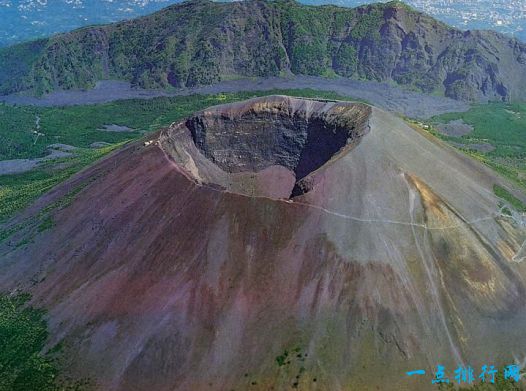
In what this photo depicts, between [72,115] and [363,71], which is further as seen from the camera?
[363,71]

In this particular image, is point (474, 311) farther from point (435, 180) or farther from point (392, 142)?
point (392, 142)

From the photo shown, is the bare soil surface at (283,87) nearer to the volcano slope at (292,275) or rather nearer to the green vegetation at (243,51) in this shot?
the green vegetation at (243,51)

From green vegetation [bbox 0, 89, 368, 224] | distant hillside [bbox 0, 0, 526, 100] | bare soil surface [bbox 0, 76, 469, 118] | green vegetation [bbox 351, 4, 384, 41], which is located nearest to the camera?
green vegetation [bbox 0, 89, 368, 224]

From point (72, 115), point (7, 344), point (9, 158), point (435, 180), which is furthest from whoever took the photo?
point (72, 115)

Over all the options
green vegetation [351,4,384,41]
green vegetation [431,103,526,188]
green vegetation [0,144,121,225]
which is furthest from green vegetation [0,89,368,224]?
green vegetation [431,103,526,188]

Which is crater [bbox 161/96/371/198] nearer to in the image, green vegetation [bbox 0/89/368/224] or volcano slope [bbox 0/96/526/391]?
volcano slope [bbox 0/96/526/391]

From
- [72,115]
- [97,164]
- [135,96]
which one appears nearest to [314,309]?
[97,164]

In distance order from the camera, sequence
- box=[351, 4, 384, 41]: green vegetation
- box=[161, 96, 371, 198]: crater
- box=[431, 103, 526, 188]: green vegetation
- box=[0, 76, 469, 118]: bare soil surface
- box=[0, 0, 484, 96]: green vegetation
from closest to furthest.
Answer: box=[161, 96, 371, 198]: crater < box=[431, 103, 526, 188]: green vegetation < box=[0, 76, 469, 118]: bare soil surface < box=[0, 0, 484, 96]: green vegetation < box=[351, 4, 384, 41]: green vegetation
